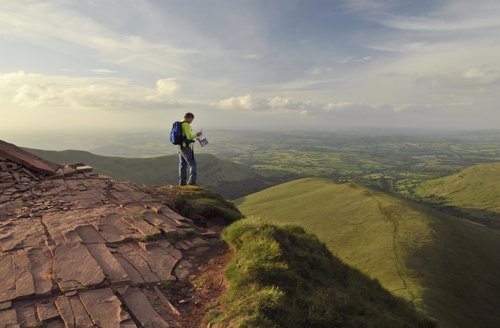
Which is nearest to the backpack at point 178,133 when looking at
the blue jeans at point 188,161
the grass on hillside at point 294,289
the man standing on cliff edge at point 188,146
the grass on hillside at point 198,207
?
the man standing on cliff edge at point 188,146

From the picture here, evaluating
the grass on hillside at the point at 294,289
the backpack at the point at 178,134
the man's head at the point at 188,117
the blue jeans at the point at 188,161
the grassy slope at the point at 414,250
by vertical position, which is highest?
the man's head at the point at 188,117

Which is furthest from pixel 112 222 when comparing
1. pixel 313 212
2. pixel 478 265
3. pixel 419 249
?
pixel 313 212

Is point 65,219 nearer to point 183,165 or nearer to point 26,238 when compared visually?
point 26,238

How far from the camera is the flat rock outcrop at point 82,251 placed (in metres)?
8.64

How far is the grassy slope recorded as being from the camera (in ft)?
179

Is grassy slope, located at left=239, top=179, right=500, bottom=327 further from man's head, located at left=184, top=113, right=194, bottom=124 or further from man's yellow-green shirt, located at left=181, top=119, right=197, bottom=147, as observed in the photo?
man's head, located at left=184, top=113, right=194, bottom=124

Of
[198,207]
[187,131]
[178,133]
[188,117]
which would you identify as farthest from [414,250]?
[198,207]

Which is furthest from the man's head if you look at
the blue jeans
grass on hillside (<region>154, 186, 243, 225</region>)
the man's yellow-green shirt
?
grass on hillside (<region>154, 186, 243, 225</region>)

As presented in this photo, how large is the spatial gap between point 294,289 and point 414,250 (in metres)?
74.9

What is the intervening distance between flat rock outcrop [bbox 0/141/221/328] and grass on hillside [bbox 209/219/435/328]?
205 centimetres

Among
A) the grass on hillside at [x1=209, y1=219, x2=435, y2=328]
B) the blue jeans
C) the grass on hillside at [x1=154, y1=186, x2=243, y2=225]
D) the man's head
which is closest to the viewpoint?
the grass on hillside at [x1=209, y1=219, x2=435, y2=328]

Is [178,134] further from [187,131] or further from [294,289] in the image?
[294,289]

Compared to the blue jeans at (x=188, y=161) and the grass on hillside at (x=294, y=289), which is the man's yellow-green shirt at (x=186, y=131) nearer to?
the blue jeans at (x=188, y=161)

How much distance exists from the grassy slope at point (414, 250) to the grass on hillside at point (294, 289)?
2377 centimetres
